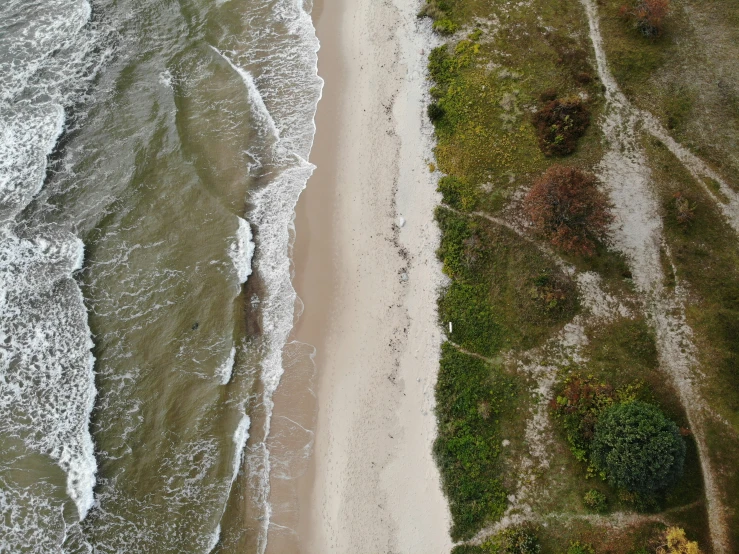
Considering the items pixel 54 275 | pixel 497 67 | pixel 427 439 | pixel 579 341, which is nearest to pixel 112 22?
pixel 54 275

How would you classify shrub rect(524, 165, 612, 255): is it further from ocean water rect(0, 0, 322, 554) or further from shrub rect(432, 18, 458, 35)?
ocean water rect(0, 0, 322, 554)

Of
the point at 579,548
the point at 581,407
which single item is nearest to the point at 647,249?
the point at 581,407

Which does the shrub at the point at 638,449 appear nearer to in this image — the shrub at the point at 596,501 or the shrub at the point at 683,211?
the shrub at the point at 596,501

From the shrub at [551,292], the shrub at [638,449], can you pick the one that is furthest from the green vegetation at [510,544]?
the shrub at [551,292]

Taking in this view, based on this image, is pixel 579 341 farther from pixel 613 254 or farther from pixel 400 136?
pixel 400 136

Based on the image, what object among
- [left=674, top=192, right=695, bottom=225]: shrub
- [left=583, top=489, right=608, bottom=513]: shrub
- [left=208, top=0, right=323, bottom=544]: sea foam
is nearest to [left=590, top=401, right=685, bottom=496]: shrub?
[left=583, top=489, right=608, bottom=513]: shrub

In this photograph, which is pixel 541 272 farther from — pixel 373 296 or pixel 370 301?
pixel 370 301
